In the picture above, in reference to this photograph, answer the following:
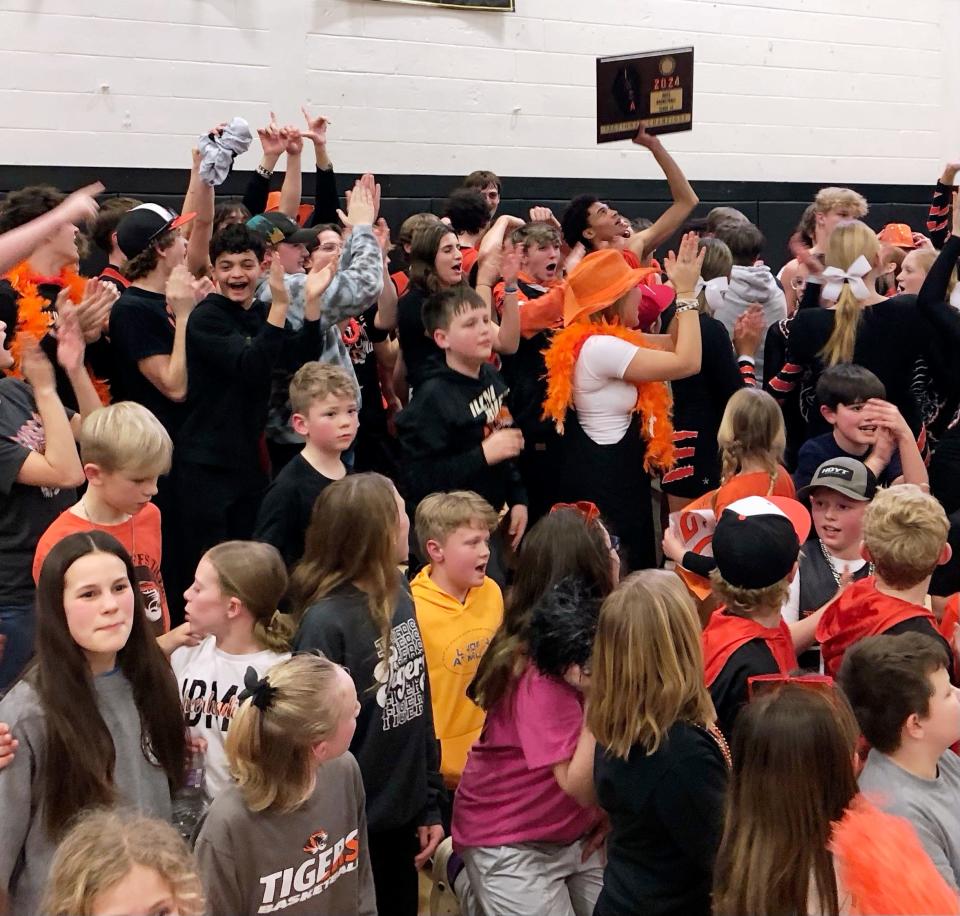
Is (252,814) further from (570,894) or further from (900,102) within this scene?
(900,102)

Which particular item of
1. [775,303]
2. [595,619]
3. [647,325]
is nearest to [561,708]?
[595,619]

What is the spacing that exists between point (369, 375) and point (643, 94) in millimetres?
1854

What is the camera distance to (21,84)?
6.15 meters

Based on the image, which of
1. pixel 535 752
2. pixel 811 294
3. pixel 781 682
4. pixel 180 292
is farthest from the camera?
pixel 811 294

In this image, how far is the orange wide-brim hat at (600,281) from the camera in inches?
164

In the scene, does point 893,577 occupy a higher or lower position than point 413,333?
lower

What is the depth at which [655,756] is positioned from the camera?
2.27 metres

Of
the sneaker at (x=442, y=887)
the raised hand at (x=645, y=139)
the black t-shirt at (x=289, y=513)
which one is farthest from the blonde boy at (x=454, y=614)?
the raised hand at (x=645, y=139)

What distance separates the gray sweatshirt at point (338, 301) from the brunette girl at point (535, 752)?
5.35 feet

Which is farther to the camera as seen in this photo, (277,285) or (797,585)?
(277,285)

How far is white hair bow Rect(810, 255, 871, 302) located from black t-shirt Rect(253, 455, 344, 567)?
2.32 m

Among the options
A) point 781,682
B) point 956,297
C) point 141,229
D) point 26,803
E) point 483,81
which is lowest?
point 26,803

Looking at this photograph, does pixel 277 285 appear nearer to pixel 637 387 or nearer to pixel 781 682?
pixel 637 387

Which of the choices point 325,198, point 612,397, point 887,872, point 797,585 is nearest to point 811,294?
point 612,397
